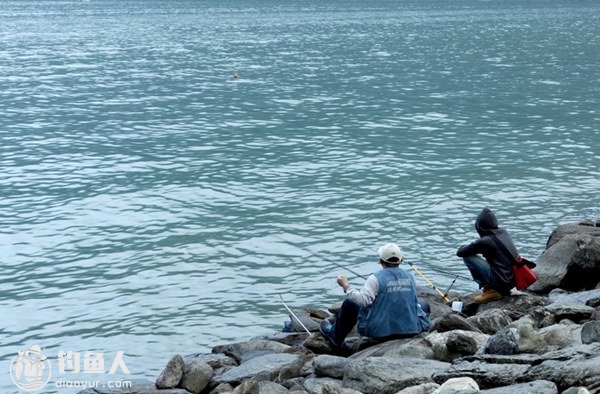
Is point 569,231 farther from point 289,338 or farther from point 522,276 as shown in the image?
point 289,338

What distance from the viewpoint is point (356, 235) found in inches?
1048

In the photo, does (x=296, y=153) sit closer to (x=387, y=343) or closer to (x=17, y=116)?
(x=17, y=116)

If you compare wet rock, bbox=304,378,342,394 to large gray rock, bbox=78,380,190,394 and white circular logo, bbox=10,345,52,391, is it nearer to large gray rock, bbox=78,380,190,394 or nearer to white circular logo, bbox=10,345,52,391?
large gray rock, bbox=78,380,190,394

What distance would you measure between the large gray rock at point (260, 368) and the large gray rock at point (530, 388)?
199 inches

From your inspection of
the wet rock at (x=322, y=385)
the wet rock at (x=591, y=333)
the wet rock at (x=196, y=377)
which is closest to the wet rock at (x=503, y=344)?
the wet rock at (x=591, y=333)

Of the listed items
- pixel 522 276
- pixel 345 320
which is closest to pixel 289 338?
pixel 345 320

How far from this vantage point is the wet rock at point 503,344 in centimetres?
1320

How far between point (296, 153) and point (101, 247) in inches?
566

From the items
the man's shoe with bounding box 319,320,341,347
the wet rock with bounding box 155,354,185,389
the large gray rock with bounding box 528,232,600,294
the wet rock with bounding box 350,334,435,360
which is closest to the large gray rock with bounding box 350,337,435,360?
the wet rock with bounding box 350,334,435,360

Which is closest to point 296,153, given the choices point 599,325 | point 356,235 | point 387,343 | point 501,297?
point 356,235

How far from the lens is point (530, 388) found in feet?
35.3

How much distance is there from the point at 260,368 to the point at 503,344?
14.2ft

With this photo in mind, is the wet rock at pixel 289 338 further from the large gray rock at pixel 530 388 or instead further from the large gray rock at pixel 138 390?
the large gray rock at pixel 530 388

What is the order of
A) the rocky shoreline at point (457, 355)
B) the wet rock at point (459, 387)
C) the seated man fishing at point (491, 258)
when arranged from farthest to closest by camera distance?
the seated man fishing at point (491, 258) < the rocky shoreline at point (457, 355) < the wet rock at point (459, 387)
